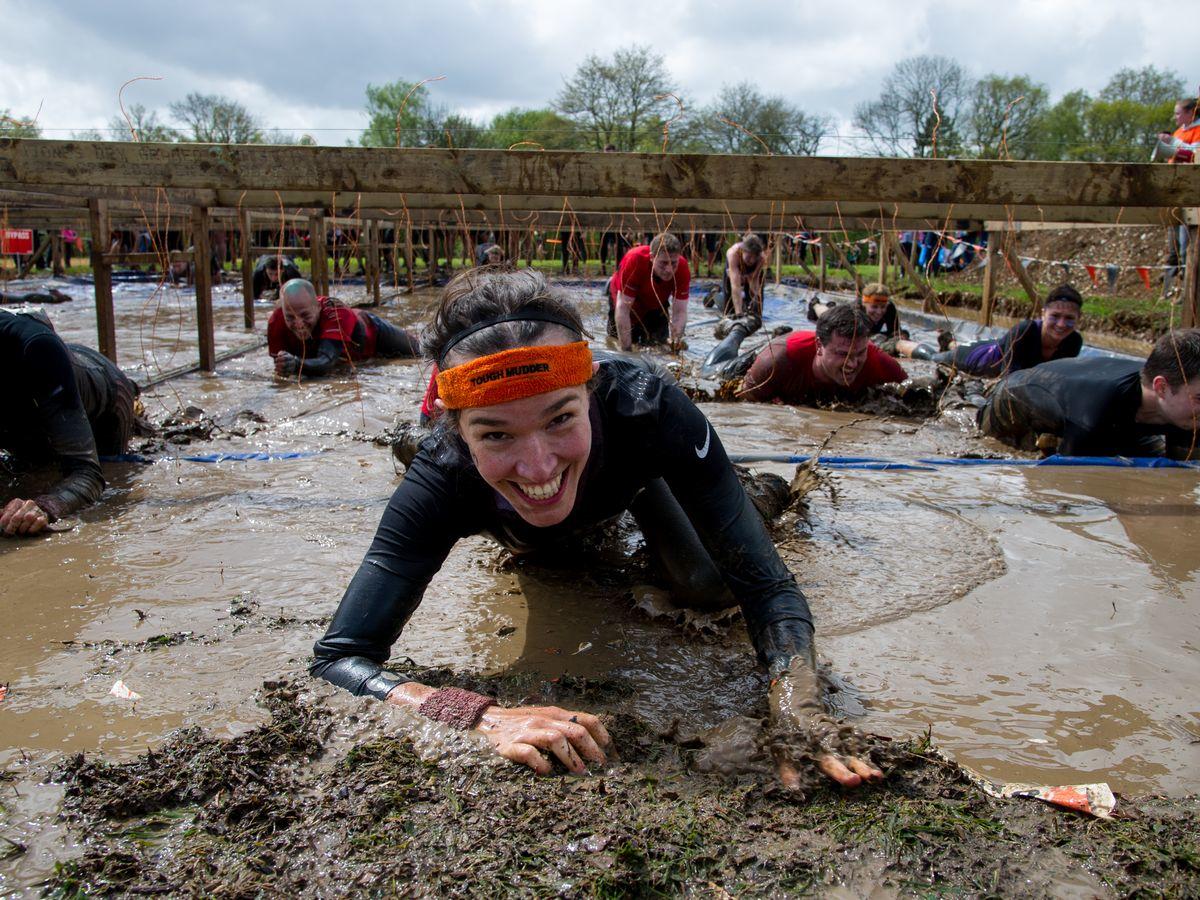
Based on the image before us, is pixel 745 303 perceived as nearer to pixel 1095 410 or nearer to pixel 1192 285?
pixel 1192 285

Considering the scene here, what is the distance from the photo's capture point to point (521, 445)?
2141 millimetres

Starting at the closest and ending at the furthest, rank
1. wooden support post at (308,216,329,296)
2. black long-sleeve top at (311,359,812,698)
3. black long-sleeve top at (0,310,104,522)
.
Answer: black long-sleeve top at (311,359,812,698)
black long-sleeve top at (0,310,104,522)
wooden support post at (308,216,329,296)

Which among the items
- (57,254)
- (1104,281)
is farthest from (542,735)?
(57,254)

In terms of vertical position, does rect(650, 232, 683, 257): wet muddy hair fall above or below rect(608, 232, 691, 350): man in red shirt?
above

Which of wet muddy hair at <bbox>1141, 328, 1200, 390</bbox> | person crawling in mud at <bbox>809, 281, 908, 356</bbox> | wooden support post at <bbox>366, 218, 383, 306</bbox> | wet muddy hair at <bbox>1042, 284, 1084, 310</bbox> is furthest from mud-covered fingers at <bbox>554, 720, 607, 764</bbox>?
wooden support post at <bbox>366, 218, 383, 306</bbox>

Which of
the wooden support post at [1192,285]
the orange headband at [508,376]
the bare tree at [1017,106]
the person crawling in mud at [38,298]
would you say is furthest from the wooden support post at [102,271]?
the bare tree at [1017,106]

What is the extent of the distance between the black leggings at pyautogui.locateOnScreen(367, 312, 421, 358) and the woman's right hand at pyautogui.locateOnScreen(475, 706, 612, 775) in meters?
7.30

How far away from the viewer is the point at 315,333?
8445mm

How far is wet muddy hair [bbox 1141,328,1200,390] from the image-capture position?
452cm

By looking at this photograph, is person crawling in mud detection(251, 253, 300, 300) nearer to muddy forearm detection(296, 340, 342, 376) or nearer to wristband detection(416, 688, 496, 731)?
muddy forearm detection(296, 340, 342, 376)

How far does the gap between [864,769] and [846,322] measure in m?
5.08

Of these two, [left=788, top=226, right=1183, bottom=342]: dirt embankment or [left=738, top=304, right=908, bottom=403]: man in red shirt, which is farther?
[left=788, top=226, right=1183, bottom=342]: dirt embankment

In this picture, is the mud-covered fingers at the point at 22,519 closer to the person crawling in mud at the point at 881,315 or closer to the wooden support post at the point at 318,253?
the person crawling in mud at the point at 881,315

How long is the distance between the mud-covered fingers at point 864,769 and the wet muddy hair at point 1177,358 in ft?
12.1
